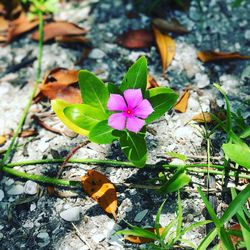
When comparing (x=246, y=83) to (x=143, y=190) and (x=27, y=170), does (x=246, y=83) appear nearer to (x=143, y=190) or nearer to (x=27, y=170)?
(x=143, y=190)

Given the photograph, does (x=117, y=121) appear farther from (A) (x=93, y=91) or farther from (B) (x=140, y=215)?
(B) (x=140, y=215)

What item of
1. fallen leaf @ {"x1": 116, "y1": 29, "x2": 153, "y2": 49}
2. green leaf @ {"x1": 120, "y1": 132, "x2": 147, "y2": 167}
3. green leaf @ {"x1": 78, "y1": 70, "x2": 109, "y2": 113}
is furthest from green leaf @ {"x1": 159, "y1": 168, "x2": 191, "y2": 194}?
fallen leaf @ {"x1": 116, "y1": 29, "x2": 153, "y2": 49}

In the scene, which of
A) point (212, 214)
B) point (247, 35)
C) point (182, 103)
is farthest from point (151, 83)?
point (212, 214)

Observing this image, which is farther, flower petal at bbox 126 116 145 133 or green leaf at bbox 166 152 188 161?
green leaf at bbox 166 152 188 161

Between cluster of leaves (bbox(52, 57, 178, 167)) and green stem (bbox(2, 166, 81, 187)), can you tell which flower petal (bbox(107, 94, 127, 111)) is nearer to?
cluster of leaves (bbox(52, 57, 178, 167))

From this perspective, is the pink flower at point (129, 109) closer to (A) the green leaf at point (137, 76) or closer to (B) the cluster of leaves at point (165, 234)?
(A) the green leaf at point (137, 76)
